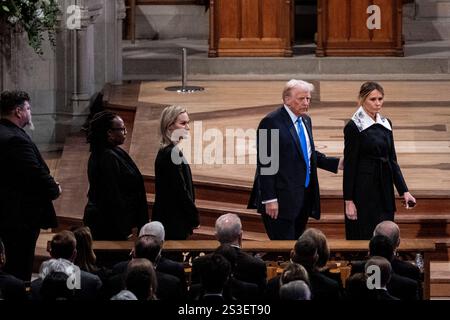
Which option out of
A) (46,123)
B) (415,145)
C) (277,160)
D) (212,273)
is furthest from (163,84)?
(212,273)

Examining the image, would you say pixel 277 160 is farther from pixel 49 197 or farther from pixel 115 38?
pixel 115 38

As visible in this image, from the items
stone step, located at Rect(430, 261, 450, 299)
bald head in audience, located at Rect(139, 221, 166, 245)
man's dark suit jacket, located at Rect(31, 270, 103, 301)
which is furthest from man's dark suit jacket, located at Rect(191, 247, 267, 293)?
stone step, located at Rect(430, 261, 450, 299)

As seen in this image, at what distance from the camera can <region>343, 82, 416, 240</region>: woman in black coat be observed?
8891 millimetres

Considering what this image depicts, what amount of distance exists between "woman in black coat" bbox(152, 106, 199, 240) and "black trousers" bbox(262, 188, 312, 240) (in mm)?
Result: 487

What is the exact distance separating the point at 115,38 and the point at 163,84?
0.81 m

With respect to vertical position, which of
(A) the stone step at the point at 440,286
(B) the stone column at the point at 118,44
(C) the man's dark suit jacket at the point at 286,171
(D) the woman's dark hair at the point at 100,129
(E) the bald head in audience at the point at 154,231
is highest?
(B) the stone column at the point at 118,44

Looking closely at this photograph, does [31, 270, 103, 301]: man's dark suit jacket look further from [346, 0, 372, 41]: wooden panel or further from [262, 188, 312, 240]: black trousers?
[346, 0, 372, 41]: wooden panel

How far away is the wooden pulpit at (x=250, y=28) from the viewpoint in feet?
52.4

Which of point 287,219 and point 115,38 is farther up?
point 115,38

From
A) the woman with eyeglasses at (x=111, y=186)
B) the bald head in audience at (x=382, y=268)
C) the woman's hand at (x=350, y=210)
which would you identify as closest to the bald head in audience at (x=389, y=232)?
the bald head in audience at (x=382, y=268)

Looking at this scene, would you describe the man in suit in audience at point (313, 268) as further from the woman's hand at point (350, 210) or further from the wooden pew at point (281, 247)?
the woman's hand at point (350, 210)

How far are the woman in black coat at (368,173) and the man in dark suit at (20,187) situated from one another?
73.3 inches

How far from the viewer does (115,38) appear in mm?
14828

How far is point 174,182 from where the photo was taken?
8688 millimetres
